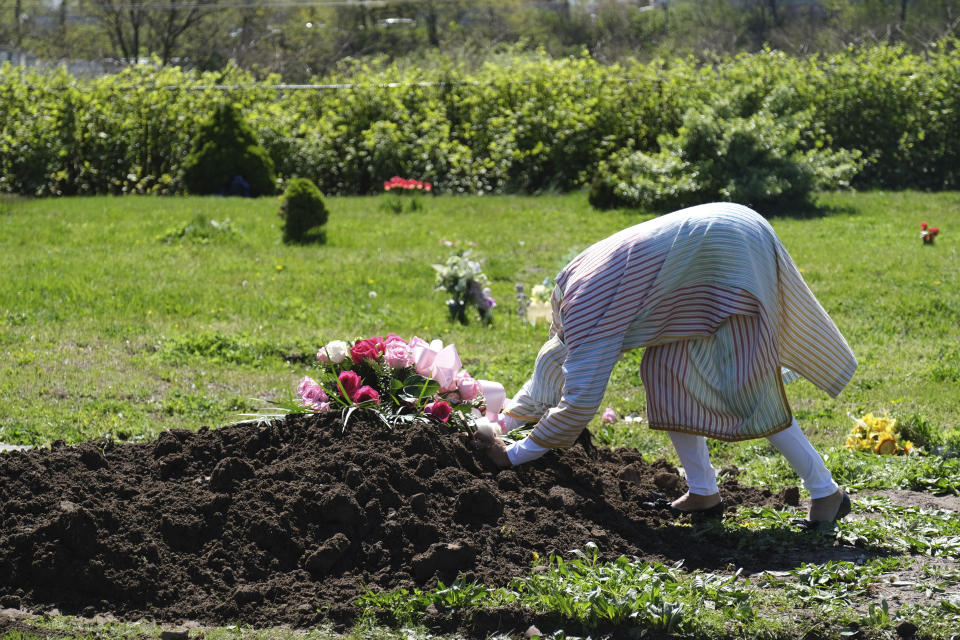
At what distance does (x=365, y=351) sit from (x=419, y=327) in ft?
10.7

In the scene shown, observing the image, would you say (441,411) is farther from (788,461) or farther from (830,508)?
(830,508)

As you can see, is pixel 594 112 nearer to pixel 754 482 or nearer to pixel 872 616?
pixel 754 482

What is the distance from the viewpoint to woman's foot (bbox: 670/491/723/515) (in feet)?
14.1

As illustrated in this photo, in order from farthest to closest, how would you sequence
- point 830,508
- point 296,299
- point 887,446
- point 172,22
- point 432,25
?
point 432,25 < point 172,22 < point 296,299 < point 887,446 < point 830,508

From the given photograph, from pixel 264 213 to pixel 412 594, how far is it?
890 centimetres

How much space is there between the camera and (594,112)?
46.9 ft

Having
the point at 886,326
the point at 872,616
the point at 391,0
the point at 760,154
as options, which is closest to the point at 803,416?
the point at 886,326

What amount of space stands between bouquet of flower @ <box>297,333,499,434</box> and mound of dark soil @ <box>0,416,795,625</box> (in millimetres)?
102

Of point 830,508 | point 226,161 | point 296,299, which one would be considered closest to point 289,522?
point 830,508

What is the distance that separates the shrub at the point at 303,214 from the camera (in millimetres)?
10367

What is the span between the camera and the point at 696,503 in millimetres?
4301

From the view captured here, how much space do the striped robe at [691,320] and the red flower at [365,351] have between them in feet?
2.99

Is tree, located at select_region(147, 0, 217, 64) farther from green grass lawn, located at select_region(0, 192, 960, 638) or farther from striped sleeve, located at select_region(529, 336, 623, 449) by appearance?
striped sleeve, located at select_region(529, 336, 623, 449)

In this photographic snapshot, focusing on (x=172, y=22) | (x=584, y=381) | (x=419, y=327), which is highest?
(x=172, y=22)
